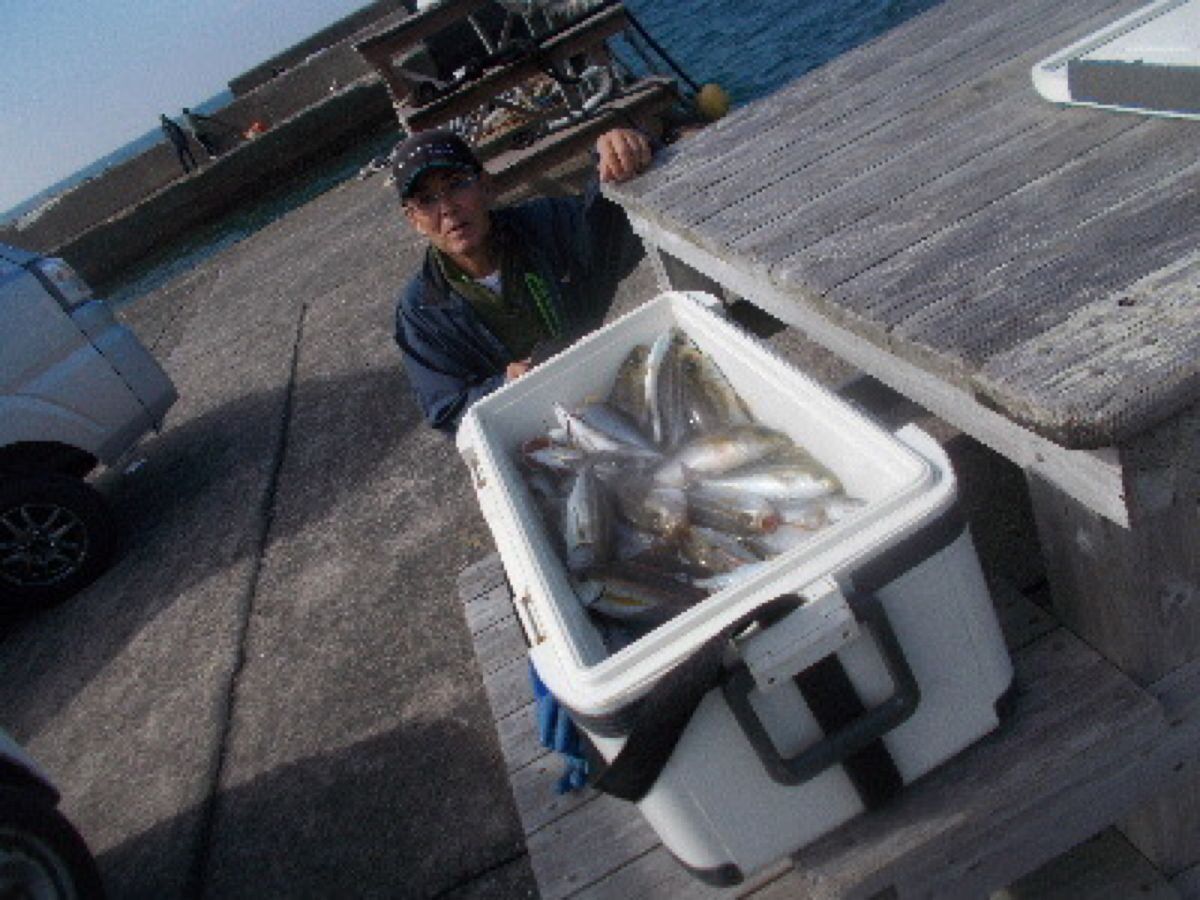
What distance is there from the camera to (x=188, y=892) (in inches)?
141

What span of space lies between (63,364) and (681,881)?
5661 millimetres

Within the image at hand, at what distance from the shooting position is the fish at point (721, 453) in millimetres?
2348

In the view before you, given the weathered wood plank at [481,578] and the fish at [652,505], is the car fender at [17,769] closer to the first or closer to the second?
the weathered wood plank at [481,578]

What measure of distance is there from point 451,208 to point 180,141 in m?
27.4

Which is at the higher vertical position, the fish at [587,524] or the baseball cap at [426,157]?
the baseball cap at [426,157]

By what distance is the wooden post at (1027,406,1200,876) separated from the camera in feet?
5.08

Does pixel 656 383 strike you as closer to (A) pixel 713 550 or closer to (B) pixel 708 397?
(B) pixel 708 397

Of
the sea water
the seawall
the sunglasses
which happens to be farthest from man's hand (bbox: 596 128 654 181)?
the seawall

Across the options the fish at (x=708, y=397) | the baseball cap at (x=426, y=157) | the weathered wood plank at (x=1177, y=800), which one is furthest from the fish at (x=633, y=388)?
the weathered wood plank at (x=1177, y=800)

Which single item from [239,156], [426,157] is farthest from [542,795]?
[239,156]

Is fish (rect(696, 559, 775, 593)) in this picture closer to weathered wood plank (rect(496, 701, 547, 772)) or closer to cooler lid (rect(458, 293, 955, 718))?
cooler lid (rect(458, 293, 955, 718))

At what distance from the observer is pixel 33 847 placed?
319 centimetres

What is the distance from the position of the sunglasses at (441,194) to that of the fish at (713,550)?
2.04 m

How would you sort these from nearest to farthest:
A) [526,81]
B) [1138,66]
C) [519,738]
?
[1138,66], [519,738], [526,81]
